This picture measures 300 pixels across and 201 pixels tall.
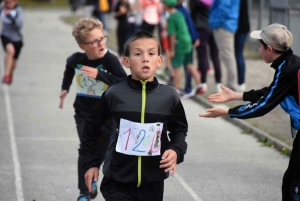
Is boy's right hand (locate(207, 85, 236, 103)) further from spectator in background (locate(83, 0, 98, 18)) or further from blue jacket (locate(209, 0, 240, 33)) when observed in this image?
spectator in background (locate(83, 0, 98, 18))

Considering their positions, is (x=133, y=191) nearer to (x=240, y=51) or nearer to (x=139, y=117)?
(x=139, y=117)

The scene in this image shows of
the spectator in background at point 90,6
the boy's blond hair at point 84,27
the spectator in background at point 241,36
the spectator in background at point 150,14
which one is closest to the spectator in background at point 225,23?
the spectator in background at point 241,36

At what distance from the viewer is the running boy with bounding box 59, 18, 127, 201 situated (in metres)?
6.86

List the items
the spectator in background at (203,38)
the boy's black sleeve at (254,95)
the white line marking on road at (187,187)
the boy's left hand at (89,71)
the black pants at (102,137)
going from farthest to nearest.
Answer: the spectator in background at (203,38) → the white line marking on road at (187,187) → the black pants at (102,137) → the boy's left hand at (89,71) → the boy's black sleeve at (254,95)

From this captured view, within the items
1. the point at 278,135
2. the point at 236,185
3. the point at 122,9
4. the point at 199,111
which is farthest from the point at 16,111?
the point at 122,9

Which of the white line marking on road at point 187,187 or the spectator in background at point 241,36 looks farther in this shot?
the spectator in background at point 241,36

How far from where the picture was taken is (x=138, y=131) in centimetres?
506

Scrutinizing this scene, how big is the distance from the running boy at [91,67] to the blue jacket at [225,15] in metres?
6.82

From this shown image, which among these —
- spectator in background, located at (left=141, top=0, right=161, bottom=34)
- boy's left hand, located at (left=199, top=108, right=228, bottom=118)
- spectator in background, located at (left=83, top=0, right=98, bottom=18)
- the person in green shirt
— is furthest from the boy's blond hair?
spectator in background, located at (left=83, top=0, right=98, bottom=18)

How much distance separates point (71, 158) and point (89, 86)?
264 centimetres

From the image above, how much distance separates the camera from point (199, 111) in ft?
43.1

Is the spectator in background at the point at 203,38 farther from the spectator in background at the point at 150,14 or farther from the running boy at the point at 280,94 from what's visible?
the running boy at the point at 280,94

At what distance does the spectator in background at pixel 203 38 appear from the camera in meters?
14.4

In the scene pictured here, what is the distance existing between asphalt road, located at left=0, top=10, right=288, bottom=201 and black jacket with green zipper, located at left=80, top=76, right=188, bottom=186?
271 cm
